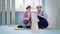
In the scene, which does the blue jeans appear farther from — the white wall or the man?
the white wall

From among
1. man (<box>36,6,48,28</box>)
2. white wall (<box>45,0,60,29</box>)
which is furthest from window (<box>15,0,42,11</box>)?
man (<box>36,6,48,28</box>)

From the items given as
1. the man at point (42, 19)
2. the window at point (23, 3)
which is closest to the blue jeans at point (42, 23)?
the man at point (42, 19)

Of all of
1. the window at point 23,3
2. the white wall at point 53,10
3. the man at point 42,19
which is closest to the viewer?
the man at point 42,19

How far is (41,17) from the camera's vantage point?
364 centimetres

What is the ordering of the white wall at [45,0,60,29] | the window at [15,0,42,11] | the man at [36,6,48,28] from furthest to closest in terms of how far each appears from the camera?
the window at [15,0,42,11], the white wall at [45,0,60,29], the man at [36,6,48,28]

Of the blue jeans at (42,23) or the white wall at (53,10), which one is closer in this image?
the blue jeans at (42,23)

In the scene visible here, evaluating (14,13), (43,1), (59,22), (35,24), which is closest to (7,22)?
(14,13)

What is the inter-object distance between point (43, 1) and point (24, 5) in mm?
686

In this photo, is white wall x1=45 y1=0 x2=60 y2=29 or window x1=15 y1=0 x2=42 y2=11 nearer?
white wall x1=45 y1=0 x2=60 y2=29

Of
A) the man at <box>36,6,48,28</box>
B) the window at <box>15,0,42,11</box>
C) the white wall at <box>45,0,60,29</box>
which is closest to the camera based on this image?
the man at <box>36,6,48,28</box>

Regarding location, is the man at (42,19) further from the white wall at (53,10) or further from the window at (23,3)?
the window at (23,3)

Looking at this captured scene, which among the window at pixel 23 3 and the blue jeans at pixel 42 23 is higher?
the window at pixel 23 3

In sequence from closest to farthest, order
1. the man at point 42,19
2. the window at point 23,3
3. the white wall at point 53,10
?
the man at point 42,19, the white wall at point 53,10, the window at point 23,3

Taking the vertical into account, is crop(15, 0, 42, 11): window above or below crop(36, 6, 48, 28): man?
above
